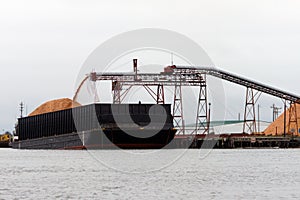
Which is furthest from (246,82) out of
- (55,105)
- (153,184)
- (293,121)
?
(153,184)

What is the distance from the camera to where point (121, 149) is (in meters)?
114

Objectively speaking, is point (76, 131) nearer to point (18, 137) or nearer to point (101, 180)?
point (18, 137)

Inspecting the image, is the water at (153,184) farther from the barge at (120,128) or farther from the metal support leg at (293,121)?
the metal support leg at (293,121)

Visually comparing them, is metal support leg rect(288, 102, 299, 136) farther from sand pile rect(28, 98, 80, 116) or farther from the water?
the water

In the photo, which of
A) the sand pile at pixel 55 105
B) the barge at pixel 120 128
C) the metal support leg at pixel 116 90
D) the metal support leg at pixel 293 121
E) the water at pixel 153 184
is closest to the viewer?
the water at pixel 153 184

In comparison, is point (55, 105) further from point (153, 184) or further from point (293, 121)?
point (153, 184)

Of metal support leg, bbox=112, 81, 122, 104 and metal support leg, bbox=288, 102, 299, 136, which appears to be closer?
metal support leg, bbox=112, 81, 122, 104

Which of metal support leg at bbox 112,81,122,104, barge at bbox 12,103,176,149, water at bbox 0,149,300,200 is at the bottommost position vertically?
water at bbox 0,149,300,200

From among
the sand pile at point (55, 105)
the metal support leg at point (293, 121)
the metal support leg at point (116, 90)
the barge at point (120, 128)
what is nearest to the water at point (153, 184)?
the barge at point (120, 128)

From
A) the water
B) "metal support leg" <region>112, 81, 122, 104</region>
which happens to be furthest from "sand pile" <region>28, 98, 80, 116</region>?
the water

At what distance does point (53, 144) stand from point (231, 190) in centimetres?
9526

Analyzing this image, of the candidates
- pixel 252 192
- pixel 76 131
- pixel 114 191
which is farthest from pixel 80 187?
pixel 76 131

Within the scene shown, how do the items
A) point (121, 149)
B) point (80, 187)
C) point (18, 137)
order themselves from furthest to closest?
point (18, 137), point (121, 149), point (80, 187)

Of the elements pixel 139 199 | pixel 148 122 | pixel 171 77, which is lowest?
pixel 139 199
